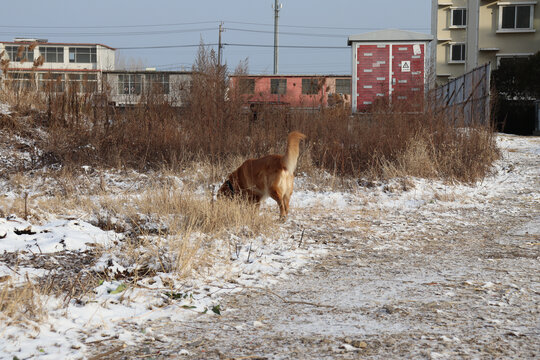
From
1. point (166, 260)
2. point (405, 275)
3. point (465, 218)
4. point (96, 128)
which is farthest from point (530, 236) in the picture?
point (96, 128)

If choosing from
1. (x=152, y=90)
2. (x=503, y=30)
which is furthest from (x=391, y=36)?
(x=503, y=30)

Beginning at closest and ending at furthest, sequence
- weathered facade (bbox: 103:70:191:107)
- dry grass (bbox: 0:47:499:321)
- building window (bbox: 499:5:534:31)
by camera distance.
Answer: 1. dry grass (bbox: 0:47:499:321)
2. weathered facade (bbox: 103:70:191:107)
3. building window (bbox: 499:5:534:31)

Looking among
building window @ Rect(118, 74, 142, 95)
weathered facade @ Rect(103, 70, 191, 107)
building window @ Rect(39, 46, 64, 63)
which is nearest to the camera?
weathered facade @ Rect(103, 70, 191, 107)

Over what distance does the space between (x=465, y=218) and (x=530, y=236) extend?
110cm

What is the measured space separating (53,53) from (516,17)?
166ft

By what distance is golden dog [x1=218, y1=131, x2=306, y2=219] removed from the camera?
5695 millimetres

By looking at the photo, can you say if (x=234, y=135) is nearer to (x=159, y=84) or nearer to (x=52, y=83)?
(x=159, y=84)

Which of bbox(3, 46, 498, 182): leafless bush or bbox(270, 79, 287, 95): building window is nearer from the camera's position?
bbox(3, 46, 498, 182): leafless bush

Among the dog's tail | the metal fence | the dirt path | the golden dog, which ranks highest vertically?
the metal fence

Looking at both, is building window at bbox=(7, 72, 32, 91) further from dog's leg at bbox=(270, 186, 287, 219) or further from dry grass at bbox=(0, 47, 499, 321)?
dog's leg at bbox=(270, 186, 287, 219)

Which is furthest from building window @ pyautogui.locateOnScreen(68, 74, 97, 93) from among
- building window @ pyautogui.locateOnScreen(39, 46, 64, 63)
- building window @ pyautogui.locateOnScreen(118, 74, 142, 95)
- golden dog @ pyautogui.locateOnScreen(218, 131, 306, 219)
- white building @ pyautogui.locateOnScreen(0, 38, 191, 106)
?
building window @ pyautogui.locateOnScreen(39, 46, 64, 63)

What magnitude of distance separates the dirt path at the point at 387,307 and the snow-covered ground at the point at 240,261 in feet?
0.08

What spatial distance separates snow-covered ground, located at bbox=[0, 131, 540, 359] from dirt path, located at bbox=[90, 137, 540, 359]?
25mm

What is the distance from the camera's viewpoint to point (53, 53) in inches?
2441
